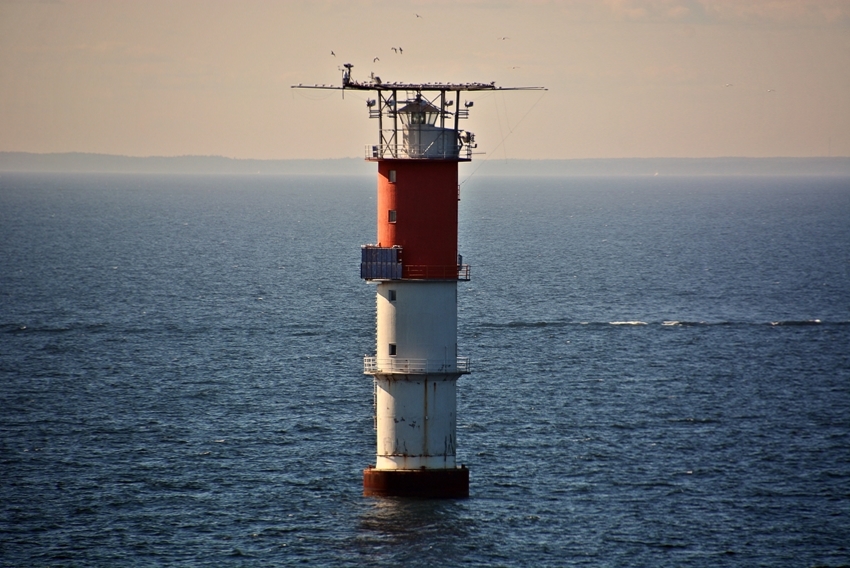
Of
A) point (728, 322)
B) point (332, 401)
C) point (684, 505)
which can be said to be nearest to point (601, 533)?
point (684, 505)

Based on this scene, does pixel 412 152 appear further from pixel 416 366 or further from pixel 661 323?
pixel 661 323

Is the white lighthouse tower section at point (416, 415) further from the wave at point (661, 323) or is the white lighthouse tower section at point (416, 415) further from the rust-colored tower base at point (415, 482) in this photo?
the wave at point (661, 323)

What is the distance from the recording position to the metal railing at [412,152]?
180 feet

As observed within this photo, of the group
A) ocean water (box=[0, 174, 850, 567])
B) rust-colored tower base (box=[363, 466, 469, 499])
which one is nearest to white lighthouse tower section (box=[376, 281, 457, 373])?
rust-colored tower base (box=[363, 466, 469, 499])

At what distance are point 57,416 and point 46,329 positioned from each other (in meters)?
37.5

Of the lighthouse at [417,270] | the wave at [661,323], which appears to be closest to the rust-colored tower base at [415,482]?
the lighthouse at [417,270]

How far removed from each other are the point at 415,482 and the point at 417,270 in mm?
9520

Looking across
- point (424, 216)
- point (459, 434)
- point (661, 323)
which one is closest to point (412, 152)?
point (424, 216)

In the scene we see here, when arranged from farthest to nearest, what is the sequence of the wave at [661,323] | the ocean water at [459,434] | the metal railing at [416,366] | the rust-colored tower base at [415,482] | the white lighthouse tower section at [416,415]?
the wave at [661,323]
the rust-colored tower base at [415,482]
the white lighthouse tower section at [416,415]
the metal railing at [416,366]
the ocean water at [459,434]

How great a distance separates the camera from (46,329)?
113375mm

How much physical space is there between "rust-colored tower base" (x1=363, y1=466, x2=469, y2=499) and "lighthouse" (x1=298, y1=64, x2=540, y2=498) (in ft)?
0.68

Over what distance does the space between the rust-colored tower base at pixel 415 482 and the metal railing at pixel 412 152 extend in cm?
1399

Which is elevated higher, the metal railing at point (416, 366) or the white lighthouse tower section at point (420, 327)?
the white lighthouse tower section at point (420, 327)

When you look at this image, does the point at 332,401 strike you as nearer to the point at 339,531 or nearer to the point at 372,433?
the point at 372,433
